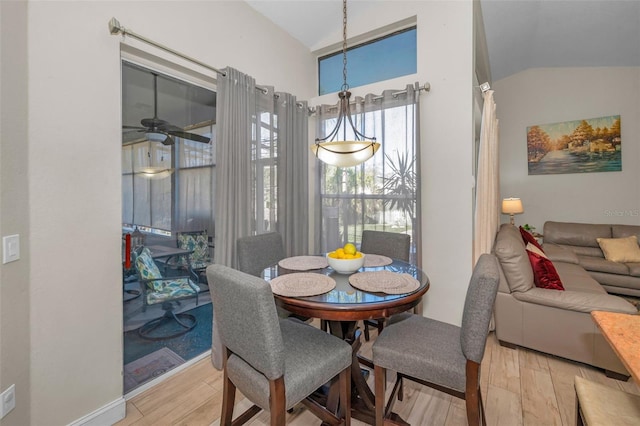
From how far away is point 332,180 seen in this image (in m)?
3.16

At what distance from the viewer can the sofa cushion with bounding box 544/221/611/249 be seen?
157 inches

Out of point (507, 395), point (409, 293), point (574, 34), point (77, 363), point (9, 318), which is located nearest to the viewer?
point (9, 318)

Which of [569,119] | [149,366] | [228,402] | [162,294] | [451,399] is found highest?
[569,119]

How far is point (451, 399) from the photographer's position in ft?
5.97

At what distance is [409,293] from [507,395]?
120 centimetres

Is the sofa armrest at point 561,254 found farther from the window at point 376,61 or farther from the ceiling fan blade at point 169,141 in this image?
the ceiling fan blade at point 169,141

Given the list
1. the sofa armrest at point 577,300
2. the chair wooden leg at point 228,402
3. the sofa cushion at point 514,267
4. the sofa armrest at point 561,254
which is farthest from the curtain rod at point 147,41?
the sofa armrest at point 561,254

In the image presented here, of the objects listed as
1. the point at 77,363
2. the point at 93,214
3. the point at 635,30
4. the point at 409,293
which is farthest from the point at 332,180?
the point at 635,30

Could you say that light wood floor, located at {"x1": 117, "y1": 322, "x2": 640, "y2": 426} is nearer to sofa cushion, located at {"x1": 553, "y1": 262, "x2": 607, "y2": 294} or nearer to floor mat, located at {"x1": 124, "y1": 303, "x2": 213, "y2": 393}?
floor mat, located at {"x1": 124, "y1": 303, "x2": 213, "y2": 393}

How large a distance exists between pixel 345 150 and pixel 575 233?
14.4ft

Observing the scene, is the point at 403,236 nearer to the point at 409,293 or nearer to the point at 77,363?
the point at 409,293

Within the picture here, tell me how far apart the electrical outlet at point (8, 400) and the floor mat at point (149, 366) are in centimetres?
71

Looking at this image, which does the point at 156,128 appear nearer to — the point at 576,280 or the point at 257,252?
the point at 257,252

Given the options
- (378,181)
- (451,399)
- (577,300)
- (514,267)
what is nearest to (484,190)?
(514,267)
